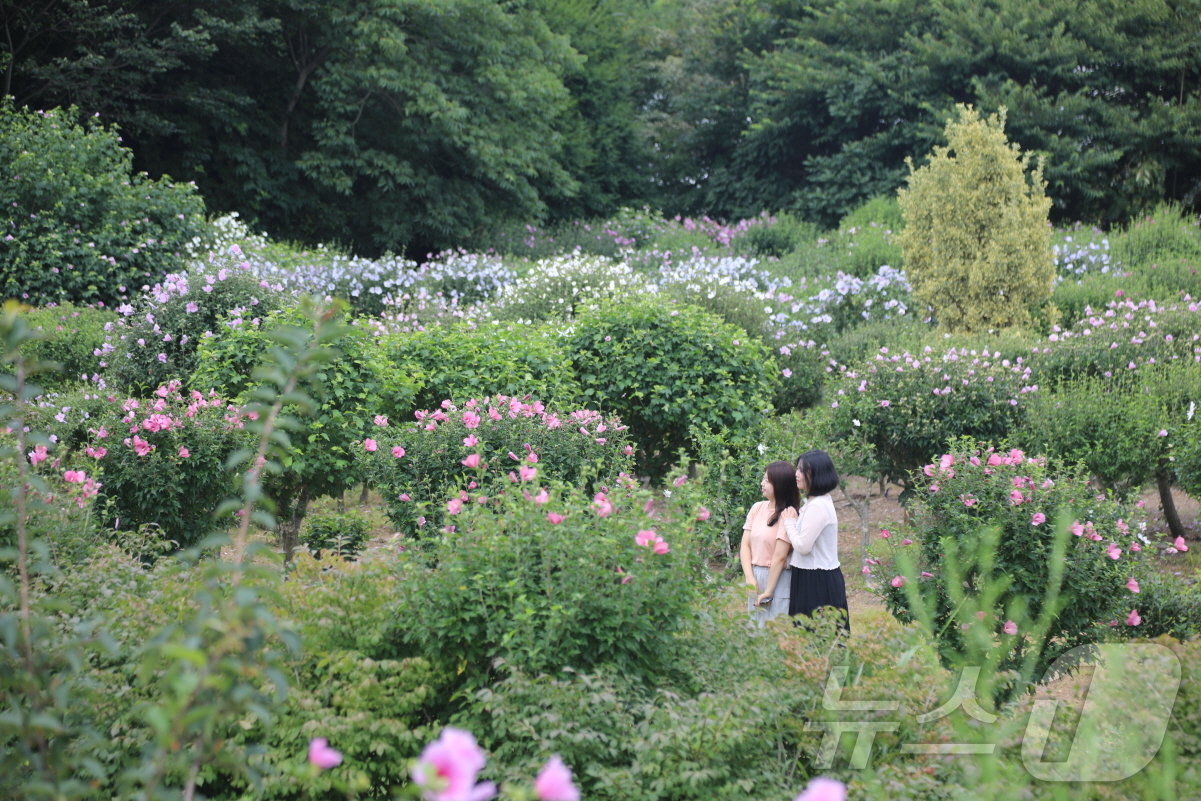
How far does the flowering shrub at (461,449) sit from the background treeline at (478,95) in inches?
498

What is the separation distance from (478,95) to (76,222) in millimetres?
9009

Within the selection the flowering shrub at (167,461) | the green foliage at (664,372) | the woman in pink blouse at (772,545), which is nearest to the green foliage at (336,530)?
the flowering shrub at (167,461)

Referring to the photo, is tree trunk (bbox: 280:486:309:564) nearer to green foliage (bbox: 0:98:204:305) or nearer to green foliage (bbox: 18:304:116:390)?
green foliage (bbox: 18:304:116:390)

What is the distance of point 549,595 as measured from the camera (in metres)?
3.09

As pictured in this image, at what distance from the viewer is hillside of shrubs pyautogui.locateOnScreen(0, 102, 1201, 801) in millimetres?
2439

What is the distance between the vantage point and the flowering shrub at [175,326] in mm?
7219

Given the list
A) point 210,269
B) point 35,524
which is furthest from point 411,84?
point 35,524

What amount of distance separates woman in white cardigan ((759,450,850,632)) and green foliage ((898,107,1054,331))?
6939mm

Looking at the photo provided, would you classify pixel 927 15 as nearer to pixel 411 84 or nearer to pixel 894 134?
pixel 894 134

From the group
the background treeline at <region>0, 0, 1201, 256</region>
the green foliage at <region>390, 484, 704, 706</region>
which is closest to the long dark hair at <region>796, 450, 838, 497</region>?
the green foliage at <region>390, 484, 704, 706</region>

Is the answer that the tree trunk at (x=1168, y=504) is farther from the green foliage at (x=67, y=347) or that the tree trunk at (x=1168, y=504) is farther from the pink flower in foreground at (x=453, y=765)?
the green foliage at (x=67, y=347)

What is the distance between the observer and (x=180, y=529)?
5.39 metres

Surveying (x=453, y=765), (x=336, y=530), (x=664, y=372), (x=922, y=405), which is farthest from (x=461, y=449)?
(x=453, y=765)

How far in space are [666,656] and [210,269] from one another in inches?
266
